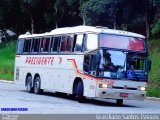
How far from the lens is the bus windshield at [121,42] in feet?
78.7

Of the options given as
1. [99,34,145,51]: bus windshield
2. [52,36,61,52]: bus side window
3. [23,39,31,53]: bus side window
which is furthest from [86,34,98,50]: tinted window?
[23,39,31,53]: bus side window

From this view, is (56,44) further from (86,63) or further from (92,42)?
(92,42)

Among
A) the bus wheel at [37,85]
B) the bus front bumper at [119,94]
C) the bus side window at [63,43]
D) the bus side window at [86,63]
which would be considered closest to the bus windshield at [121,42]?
the bus side window at [86,63]

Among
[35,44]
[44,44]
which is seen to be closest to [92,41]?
[44,44]

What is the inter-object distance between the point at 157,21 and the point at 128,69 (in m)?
20.4

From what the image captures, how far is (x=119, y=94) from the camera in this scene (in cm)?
2388

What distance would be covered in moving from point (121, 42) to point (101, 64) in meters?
1.53

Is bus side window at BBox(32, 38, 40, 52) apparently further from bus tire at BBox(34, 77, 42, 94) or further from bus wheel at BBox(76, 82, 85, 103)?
bus wheel at BBox(76, 82, 85, 103)

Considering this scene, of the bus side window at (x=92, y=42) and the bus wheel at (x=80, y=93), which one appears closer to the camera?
the bus side window at (x=92, y=42)

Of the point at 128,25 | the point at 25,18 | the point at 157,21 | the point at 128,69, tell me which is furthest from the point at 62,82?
the point at 25,18

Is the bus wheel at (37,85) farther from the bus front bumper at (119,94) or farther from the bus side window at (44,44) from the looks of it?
the bus front bumper at (119,94)

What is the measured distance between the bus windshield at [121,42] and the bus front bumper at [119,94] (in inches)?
74.7

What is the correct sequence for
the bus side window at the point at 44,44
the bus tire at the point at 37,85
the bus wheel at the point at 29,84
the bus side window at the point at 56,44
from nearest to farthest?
1. the bus side window at the point at 56,44
2. the bus side window at the point at 44,44
3. the bus tire at the point at 37,85
4. the bus wheel at the point at 29,84

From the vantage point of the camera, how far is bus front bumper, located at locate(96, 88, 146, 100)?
23.6 meters
